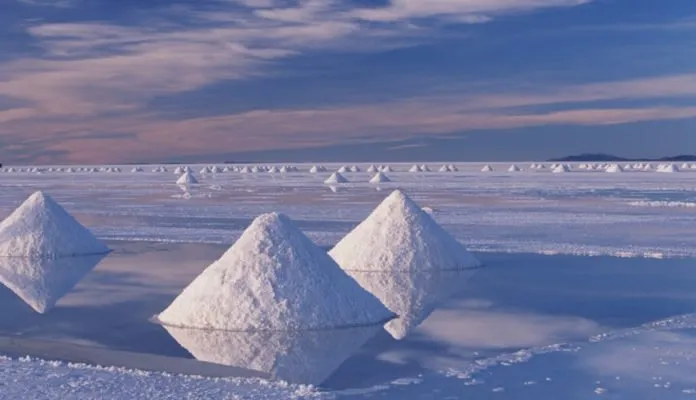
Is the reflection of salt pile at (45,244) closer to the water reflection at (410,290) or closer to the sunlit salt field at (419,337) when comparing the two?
the sunlit salt field at (419,337)

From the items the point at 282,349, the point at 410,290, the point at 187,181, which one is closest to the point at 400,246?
the point at 410,290

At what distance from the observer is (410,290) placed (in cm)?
1023

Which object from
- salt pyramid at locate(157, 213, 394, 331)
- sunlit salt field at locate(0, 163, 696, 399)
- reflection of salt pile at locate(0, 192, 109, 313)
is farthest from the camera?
reflection of salt pile at locate(0, 192, 109, 313)

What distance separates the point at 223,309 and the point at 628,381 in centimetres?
356

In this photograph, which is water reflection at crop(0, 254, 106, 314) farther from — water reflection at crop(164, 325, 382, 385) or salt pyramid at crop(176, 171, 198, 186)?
salt pyramid at crop(176, 171, 198, 186)

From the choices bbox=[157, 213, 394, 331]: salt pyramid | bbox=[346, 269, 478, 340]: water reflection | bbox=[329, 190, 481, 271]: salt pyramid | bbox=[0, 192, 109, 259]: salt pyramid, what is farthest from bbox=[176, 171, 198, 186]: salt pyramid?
bbox=[157, 213, 394, 331]: salt pyramid

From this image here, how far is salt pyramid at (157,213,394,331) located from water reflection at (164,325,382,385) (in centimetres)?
14

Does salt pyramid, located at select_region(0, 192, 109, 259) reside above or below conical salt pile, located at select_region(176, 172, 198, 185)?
above

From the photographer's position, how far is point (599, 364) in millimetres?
6699

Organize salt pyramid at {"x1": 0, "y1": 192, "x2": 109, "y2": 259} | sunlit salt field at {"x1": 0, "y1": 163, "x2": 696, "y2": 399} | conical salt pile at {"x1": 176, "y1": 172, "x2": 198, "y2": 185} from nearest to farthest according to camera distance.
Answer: sunlit salt field at {"x1": 0, "y1": 163, "x2": 696, "y2": 399}, salt pyramid at {"x1": 0, "y1": 192, "x2": 109, "y2": 259}, conical salt pile at {"x1": 176, "y1": 172, "x2": 198, "y2": 185}

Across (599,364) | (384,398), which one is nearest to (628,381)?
(599,364)

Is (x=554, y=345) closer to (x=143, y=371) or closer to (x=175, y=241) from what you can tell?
(x=143, y=371)

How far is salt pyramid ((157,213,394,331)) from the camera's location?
8.07m

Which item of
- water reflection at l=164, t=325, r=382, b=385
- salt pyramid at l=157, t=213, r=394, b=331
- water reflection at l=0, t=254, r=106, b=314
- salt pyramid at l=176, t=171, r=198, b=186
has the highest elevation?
salt pyramid at l=157, t=213, r=394, b=331
